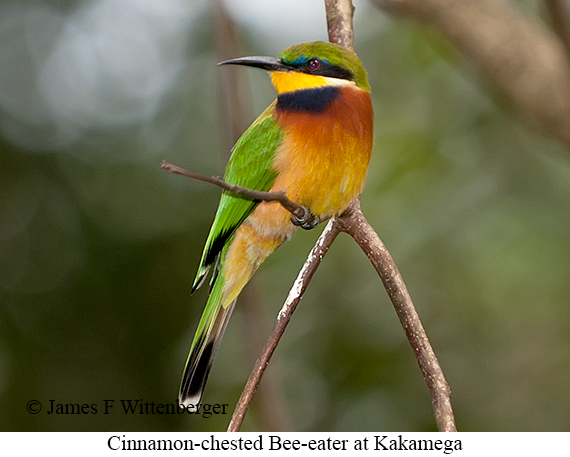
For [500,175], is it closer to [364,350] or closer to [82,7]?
[364,350]

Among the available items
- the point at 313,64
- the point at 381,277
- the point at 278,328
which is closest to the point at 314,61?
the point at 313,64

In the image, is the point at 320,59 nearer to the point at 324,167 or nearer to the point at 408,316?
the point at 324,167

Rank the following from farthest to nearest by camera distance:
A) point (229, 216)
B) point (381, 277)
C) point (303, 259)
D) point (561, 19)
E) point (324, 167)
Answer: point (303, 259) → point (229, 216) → point (324, 167) → point (381, 277) → point (561, 19)

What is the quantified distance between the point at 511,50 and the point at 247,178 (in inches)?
36.3

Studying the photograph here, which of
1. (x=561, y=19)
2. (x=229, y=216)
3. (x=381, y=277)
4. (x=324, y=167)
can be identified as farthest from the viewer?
(x=229, y=216)

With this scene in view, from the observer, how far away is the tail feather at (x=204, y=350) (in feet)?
7.06

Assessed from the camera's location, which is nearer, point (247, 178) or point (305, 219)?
point (305, 219)

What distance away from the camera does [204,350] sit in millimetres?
2229

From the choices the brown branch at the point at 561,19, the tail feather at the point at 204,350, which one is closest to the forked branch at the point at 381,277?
the tail feather at the point at 204,350

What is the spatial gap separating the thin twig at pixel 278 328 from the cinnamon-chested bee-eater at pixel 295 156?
0.38ft

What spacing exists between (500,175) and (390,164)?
0.64m

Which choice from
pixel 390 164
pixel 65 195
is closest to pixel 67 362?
pixel 65 195

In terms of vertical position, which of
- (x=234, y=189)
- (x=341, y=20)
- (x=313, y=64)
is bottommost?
(x=234, y=189)

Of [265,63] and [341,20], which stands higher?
[341,20]
